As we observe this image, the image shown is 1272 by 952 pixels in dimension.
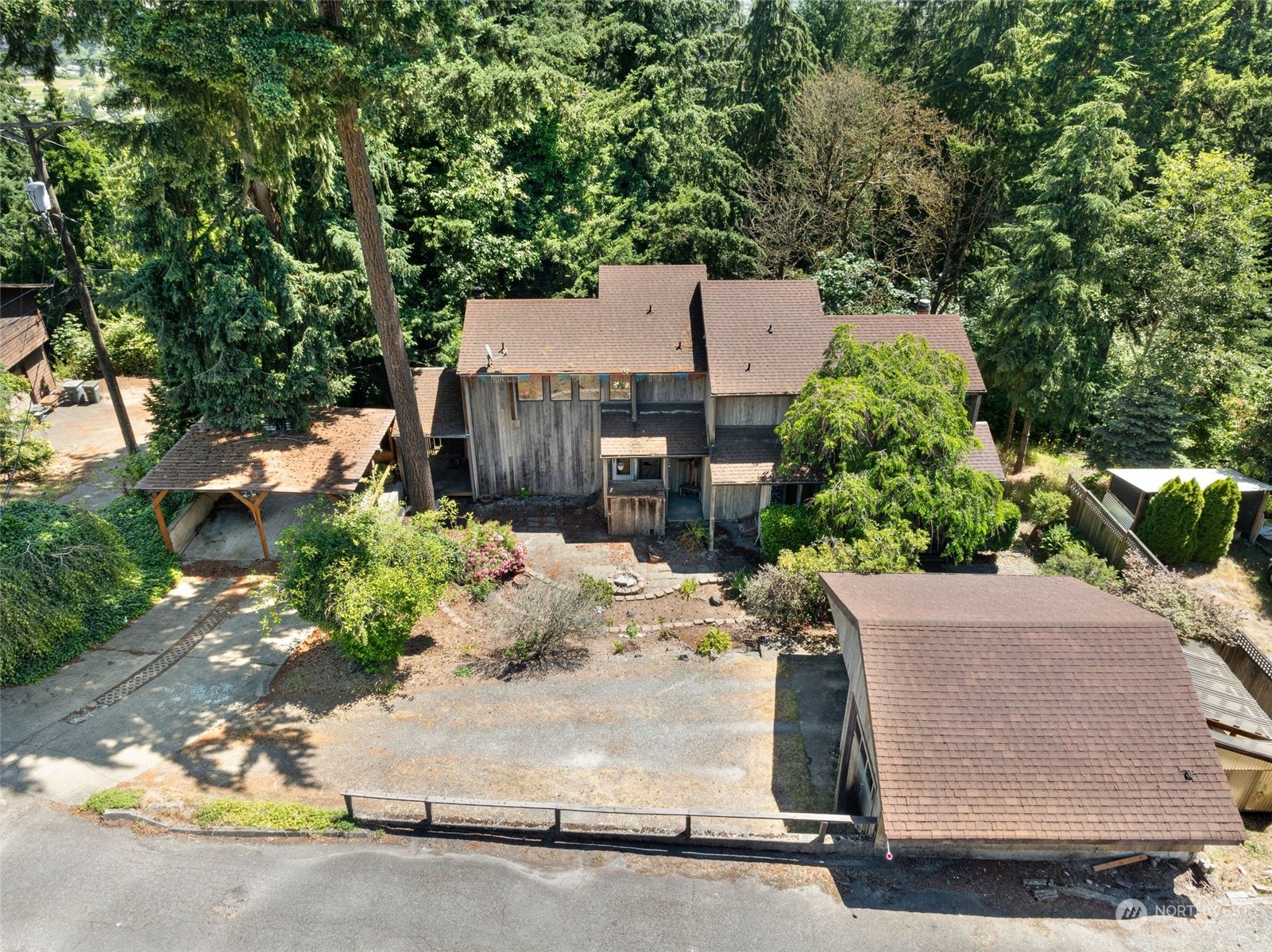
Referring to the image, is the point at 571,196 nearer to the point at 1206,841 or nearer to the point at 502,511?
the point at 502,511

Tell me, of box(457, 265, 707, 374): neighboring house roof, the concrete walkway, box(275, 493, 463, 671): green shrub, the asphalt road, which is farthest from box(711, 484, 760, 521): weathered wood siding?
the concrete walkway

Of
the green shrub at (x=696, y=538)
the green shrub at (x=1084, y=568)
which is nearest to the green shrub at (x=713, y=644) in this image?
the green shrub at (x=696, y=538)

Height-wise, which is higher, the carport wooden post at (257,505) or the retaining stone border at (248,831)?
the carport wooden post at (257,505)

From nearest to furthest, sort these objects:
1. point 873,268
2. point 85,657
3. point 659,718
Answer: point 659,718 < point 85,657 < point 873,268

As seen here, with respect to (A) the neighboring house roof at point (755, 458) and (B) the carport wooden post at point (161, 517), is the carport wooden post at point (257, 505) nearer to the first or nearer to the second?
(B) the carport wooden post at point (161, 517)

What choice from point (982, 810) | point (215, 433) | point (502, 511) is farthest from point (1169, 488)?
point (215, 433)
